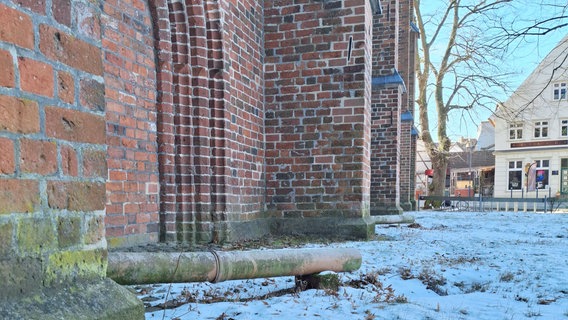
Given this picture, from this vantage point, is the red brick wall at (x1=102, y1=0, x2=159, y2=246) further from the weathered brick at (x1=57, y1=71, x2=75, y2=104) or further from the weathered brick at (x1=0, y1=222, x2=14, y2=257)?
the weathered brick at (x1=0, y1=222, x2=14, y2=257)

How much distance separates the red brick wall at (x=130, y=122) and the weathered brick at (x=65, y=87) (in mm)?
2169

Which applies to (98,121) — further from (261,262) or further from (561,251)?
(561,251)

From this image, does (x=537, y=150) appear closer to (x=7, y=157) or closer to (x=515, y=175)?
(x=515, y=175)

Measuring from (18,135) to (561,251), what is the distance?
5.71 metres

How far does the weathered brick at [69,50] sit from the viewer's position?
127 centimetres

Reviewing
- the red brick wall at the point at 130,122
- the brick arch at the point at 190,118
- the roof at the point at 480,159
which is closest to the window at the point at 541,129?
the roof at the point at 480,159

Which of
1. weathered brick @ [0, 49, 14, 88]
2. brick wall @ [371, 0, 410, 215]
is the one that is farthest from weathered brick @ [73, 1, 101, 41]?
brick wall @ [371, 0, 410, 215]

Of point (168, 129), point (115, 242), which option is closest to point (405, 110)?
point (168, 129)

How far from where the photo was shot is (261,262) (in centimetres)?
253

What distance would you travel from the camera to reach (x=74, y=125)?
1.37 metres

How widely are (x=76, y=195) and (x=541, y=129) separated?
34.4m

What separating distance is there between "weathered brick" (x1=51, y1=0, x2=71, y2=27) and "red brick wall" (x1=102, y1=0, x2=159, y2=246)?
6.94ft

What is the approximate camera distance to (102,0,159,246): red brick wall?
3461mm

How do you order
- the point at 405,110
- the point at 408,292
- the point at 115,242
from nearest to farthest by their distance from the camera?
the point at 408,292
the point at 115,242
the point at 405,110
